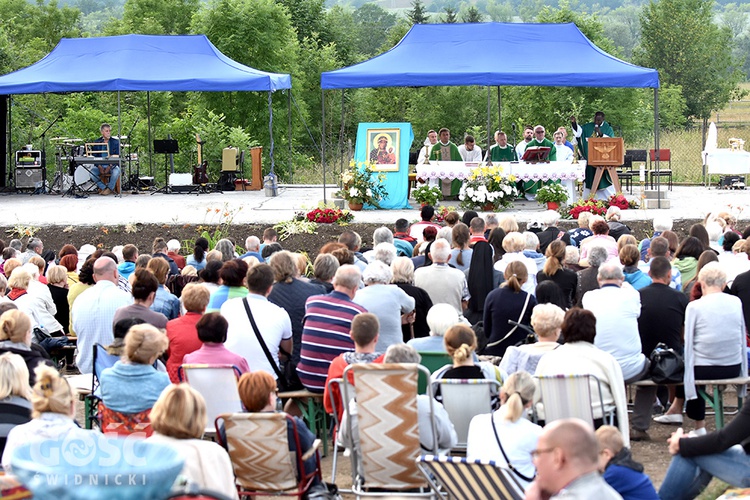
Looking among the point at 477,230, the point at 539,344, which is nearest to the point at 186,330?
the point at 539,344

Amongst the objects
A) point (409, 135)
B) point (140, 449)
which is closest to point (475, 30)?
point (409, 135)

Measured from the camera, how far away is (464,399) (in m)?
6.51

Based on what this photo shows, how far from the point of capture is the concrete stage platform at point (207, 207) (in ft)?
57.6

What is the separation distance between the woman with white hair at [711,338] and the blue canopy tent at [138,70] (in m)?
13.6

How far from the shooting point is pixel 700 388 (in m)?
7.87

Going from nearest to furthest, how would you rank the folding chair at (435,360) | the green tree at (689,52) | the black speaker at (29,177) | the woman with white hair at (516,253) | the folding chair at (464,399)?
the folding chair at (464,399), the folding chair at (435,360), the woman with white hair at (516,253), the black speaker at (29,177), the green tree at (689,52)

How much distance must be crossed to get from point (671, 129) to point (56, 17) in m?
27.1

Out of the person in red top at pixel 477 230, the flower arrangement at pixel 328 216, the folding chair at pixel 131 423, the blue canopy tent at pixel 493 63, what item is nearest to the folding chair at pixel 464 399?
the folding chair at pixel 131 423

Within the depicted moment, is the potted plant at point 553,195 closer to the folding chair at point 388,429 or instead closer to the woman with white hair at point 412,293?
the woman with white hair at point 412,293

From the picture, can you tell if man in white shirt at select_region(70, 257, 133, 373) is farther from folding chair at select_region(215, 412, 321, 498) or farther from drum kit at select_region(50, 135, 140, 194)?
drum kit at select_region(50, 135, 140, 194)

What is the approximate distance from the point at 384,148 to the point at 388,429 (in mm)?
13476

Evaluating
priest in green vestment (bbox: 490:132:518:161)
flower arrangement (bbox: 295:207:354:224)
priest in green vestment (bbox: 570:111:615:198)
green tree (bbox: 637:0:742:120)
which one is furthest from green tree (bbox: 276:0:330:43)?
flower arrangement (bbox: 295:207:354:224)

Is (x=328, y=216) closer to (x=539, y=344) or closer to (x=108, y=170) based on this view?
(x=108, y=170)

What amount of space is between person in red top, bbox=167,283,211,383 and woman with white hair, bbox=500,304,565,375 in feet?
6.91
